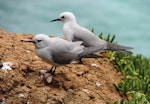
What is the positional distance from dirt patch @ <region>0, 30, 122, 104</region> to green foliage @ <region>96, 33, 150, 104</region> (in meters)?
0.20

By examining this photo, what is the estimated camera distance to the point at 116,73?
1053 cm

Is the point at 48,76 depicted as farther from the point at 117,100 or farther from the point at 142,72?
the point at 142,72

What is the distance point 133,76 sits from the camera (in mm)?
10711

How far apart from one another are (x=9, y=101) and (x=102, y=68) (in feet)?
7.51

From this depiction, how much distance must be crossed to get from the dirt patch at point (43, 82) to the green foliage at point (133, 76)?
197 mm

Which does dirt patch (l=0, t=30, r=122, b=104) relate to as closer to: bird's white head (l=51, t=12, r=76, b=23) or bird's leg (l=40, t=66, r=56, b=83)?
bird's leg (l=40, t=66, r=56, b=83)

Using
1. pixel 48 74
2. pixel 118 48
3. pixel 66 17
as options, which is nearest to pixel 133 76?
pixel 118 48

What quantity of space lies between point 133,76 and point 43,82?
8.07ft

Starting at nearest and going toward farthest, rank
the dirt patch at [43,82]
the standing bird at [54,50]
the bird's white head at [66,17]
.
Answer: the standing bird at [54,50]
the dirt patch at [43,82]
the bird's white head at [66,17]

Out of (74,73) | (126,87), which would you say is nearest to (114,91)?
(126,87)

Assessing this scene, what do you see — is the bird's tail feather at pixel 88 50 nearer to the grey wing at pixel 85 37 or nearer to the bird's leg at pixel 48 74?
the grey wing at pixel 85 37

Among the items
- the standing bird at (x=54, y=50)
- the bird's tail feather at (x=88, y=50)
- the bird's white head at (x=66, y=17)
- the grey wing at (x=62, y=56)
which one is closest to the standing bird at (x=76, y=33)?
the bird's white head at (x=66, y=17)

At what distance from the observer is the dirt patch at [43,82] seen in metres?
8.73

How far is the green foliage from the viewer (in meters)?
9.73
